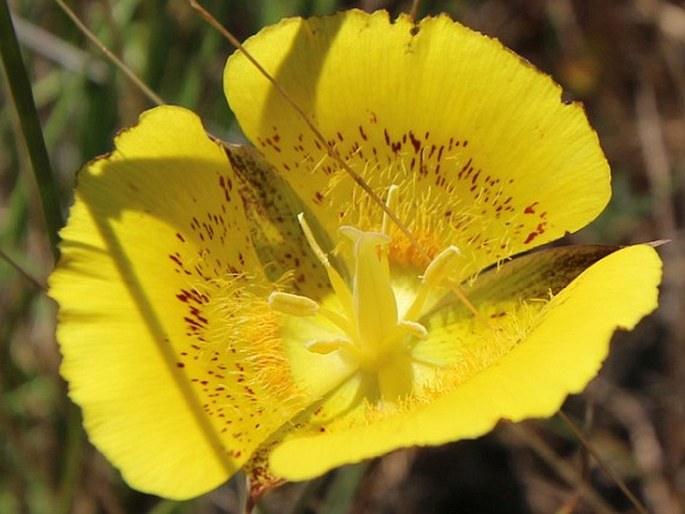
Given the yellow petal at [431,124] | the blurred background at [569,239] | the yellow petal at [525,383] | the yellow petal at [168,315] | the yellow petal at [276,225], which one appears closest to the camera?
the yellow petal at [525,383]

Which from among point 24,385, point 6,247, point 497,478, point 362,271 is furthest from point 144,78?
point 497,478

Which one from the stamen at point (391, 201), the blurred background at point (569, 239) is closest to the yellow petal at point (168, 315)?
the stamen at point (391, 201)

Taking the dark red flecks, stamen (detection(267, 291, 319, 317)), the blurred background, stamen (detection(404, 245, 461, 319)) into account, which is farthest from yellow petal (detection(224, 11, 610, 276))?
the blurred background

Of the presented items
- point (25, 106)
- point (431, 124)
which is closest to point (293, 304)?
point (431, 124)

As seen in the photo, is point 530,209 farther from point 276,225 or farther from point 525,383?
point 525,383

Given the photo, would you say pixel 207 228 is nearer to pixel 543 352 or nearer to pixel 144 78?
pixel 543 352

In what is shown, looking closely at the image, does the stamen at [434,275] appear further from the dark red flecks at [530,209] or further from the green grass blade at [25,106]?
the green grass blade at [25,106]

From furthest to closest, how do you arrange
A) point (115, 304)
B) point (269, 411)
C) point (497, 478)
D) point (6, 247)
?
point (497, 478)
point (6, 247)
point (269, 411)
point (115, 304)

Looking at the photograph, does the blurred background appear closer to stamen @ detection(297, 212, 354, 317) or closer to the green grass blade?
stamen @ detection(297, 212, 354, 317)

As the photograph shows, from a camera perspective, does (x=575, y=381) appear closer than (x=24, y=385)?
Yes
